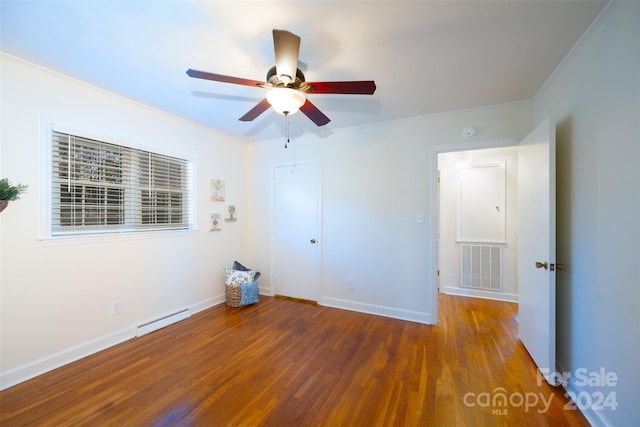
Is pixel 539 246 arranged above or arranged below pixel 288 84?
below

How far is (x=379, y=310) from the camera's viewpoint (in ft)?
10.4

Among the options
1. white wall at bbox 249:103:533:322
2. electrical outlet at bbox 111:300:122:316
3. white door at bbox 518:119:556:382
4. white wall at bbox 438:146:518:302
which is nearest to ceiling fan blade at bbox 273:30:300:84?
white wall at bbox 249:103:533:322

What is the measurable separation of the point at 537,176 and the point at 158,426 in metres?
3.35

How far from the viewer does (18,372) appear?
1846 mm

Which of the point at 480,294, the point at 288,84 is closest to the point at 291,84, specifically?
the point at 288,84

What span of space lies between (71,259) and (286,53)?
2547mm

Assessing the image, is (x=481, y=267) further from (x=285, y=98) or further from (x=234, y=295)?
(x=285, y=98)

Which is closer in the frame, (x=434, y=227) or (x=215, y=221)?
(x=434, y=227)

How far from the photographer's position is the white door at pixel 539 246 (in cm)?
182

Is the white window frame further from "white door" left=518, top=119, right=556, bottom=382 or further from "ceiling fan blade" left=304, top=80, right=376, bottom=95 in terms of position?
"white door" left=518, top=119, right=556, bottom=382

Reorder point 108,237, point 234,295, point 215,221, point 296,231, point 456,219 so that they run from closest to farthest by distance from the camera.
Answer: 1. point 108,237
2. point 234,295
3. point 215,221
4. point 296,231
5. point 456,219

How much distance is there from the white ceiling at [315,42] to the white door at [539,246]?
2.16 feet

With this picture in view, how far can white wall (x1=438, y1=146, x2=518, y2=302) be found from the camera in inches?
144

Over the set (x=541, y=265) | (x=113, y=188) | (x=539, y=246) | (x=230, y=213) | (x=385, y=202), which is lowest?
(x=541, y=265)
